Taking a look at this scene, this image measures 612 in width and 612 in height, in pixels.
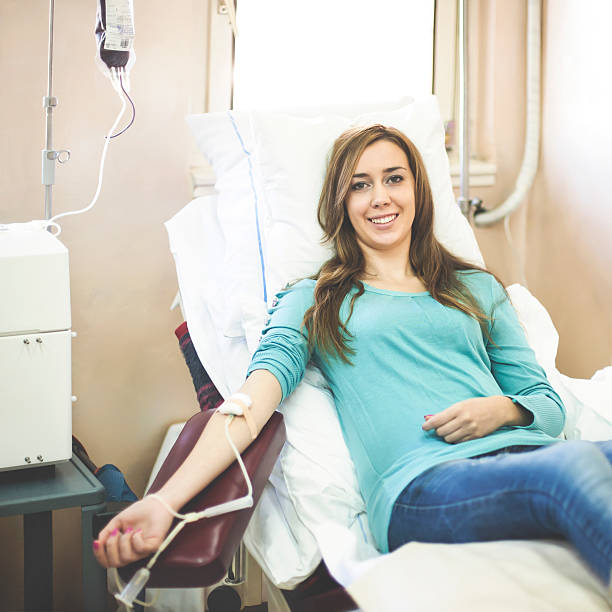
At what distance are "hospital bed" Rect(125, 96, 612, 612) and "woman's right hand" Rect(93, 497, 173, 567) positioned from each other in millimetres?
264

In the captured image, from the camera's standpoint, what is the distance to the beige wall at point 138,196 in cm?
182

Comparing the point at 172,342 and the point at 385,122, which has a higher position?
the point at 385,122

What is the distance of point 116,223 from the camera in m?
1.95

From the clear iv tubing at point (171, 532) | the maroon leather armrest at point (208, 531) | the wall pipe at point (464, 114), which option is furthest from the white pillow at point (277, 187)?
the clear iv tubing at point (171, 532)

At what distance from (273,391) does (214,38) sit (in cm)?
129

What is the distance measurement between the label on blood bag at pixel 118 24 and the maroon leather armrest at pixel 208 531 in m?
0.86

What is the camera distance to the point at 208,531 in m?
0.91

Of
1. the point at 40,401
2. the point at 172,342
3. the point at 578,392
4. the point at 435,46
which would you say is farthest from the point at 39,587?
the point at 435,46

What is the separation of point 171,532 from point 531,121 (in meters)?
1.84

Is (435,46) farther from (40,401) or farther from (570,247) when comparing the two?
(40,401)

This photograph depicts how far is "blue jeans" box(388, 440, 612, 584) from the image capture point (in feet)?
2.81

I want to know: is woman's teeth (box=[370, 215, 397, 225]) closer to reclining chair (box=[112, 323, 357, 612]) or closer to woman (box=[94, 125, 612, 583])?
woman (box=[94, 125, 612, 583])

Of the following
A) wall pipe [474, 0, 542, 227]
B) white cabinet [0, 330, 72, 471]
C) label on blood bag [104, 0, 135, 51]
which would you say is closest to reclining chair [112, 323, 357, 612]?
white cabinet [0, 330, 72, 471]

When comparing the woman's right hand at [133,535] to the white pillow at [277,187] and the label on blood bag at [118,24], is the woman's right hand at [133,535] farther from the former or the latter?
the label on blood bag at [118,24]
